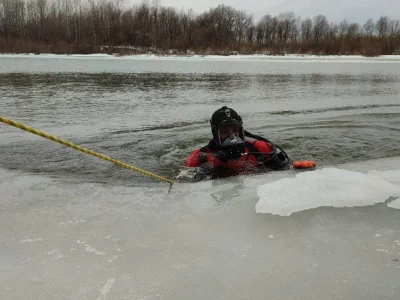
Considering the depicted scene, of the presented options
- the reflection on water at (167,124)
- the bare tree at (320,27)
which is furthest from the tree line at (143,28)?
the reflection on water at (167,124)

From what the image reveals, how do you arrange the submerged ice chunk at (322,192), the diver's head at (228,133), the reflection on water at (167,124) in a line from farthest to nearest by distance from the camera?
the reflection on water at (167,124) < the diver's head at (228,133) < the submerged ice chunk at (322,192)

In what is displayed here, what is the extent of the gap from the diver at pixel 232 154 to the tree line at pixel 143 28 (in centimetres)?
4330

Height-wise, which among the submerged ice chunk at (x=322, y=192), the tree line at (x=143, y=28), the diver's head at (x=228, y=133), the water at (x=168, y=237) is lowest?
the water at (x=168, y=237)

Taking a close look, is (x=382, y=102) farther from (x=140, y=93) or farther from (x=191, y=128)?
(x=140, y=93)

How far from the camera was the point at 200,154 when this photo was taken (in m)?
4.36

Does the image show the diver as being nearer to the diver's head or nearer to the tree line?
the diver's head

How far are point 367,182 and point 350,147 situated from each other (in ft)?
9.90

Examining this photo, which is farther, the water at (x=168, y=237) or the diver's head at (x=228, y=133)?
the diver's head at (x=228, y=133)

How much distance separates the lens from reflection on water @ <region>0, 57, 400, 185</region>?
16.7 feet

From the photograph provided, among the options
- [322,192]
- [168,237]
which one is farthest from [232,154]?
[168,237]

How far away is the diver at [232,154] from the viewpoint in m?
4.05

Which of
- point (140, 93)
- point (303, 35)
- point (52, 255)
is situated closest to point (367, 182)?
point (52, 255)

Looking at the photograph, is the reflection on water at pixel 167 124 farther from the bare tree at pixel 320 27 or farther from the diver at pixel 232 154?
the bare tree at pixel 320 27

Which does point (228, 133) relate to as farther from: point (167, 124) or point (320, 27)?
point (320, 27)
